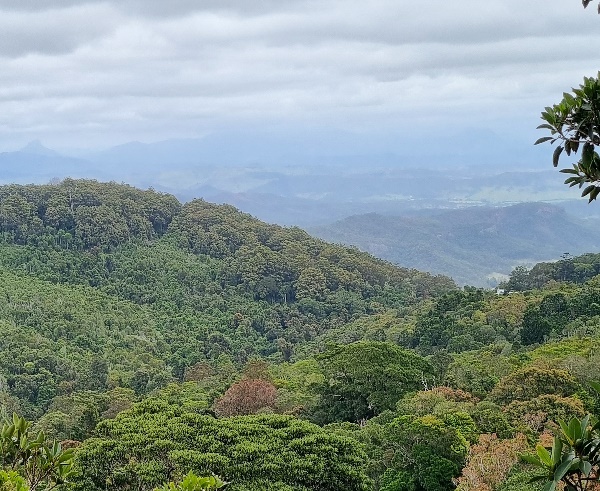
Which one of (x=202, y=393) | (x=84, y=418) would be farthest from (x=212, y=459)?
(x=202, y=393)

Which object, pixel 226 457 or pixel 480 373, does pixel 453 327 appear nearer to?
pixel 480 373

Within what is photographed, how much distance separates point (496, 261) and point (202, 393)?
169 meters

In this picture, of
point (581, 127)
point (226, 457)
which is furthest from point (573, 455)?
point (226, 457)

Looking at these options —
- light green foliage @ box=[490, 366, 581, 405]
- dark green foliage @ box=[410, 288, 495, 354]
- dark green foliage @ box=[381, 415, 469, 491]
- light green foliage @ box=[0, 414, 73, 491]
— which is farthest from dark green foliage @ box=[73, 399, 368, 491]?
dark green foliage @ box=[410, 288, 495, 354]

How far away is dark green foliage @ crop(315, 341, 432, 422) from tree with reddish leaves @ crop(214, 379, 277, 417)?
6.41 ft

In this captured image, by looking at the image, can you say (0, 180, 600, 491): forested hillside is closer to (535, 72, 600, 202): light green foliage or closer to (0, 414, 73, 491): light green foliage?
(0, 414, 73, 491): light green foliage

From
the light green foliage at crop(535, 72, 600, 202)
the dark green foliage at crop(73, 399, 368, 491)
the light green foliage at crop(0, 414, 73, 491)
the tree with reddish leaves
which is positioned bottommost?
the tree with reddish leaves

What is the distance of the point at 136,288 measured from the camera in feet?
184

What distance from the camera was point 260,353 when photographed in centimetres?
5025

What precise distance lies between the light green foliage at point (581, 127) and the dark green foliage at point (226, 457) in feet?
33.1

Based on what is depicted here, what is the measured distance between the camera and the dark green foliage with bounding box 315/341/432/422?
2119 centimetres

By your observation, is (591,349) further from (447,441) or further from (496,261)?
(496,261)

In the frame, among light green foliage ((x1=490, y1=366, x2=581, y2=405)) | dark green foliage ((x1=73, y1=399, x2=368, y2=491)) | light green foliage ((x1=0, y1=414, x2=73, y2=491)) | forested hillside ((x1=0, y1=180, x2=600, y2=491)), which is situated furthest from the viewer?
light green foliage ((x1=490, y1=366, x2=581, y2=405))

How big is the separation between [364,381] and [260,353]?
29451 millimetres
